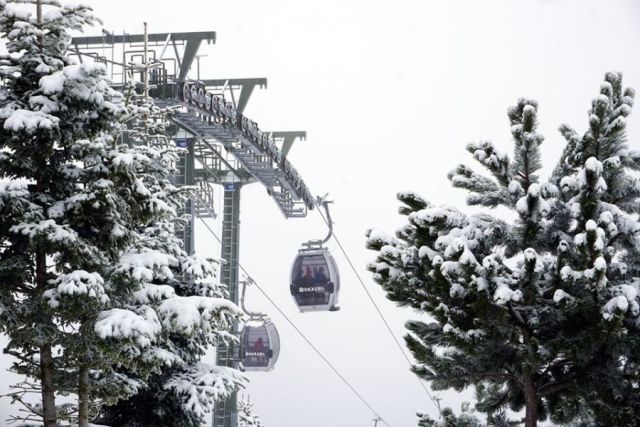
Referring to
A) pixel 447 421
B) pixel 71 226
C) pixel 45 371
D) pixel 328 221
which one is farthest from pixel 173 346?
pixel 328 221

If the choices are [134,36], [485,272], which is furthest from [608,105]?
[134,36]

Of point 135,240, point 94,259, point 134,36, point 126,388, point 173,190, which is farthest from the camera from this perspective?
point 134,36

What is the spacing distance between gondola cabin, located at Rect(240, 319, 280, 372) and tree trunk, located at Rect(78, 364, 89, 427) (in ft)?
107

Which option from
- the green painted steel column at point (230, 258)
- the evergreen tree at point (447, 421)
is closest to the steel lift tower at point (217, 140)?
the green painted steel column at point (230, 258)

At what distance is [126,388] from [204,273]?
3.85 m

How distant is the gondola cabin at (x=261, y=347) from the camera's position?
148 ft

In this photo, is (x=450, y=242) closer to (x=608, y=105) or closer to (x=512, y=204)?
(x=512, y=204)

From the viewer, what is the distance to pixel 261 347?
45.1 metres

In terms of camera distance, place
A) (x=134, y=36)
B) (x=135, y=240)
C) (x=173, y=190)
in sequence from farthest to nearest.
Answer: (x=134, y=36) → (x=173, y=190) → (x=135, y=240)

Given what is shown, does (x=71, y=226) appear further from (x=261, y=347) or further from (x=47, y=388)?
(x=261, y=347)

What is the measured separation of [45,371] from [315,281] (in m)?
31.0

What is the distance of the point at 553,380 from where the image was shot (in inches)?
347

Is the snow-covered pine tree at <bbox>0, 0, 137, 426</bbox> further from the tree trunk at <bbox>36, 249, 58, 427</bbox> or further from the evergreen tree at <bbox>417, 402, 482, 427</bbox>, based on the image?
the evergreen tree at <bbox>417, 402, 482, 427</bbox>

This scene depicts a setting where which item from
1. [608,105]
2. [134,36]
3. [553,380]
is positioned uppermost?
[134,36]
